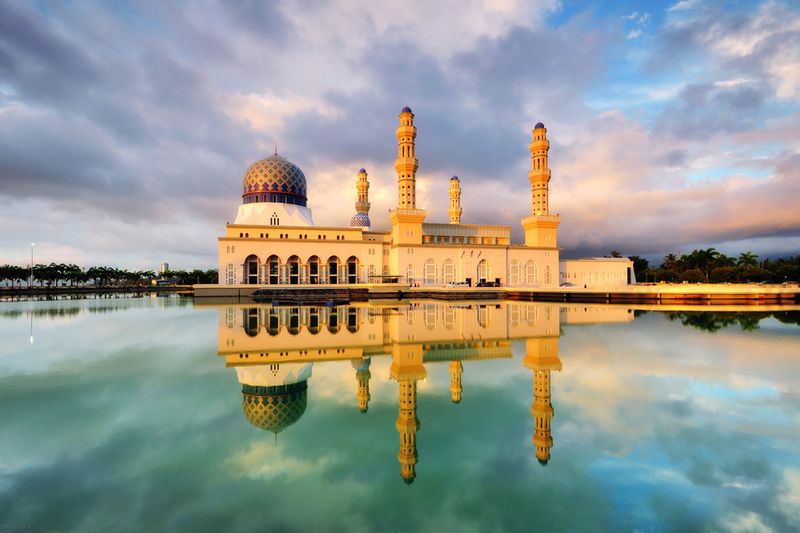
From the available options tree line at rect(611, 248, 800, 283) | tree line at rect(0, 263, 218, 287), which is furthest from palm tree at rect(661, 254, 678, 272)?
tree line at rect(0, 263, 218, 287)

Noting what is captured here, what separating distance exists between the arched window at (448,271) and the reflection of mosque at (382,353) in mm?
31169

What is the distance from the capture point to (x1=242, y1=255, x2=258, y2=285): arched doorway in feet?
161

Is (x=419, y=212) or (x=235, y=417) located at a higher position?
(x=419, y=212)

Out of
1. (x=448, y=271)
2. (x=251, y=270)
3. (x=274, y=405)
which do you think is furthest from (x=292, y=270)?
(x=274, y=405)

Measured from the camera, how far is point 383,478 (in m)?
4.64

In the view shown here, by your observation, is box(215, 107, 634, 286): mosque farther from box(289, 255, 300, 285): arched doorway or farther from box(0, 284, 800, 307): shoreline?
box(0, 284, 800, 307): shoreline

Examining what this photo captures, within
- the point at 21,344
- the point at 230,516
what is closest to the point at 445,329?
the point at 230,516

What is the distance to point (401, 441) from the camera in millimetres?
5590

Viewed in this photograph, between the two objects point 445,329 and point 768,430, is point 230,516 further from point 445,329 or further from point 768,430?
point 445,329

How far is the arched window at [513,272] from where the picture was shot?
187ft

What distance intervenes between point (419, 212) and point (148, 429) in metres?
46.9

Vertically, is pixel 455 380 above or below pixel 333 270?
below

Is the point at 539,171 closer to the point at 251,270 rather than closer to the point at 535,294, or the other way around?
the point at 535,294

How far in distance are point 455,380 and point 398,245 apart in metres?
42.5
